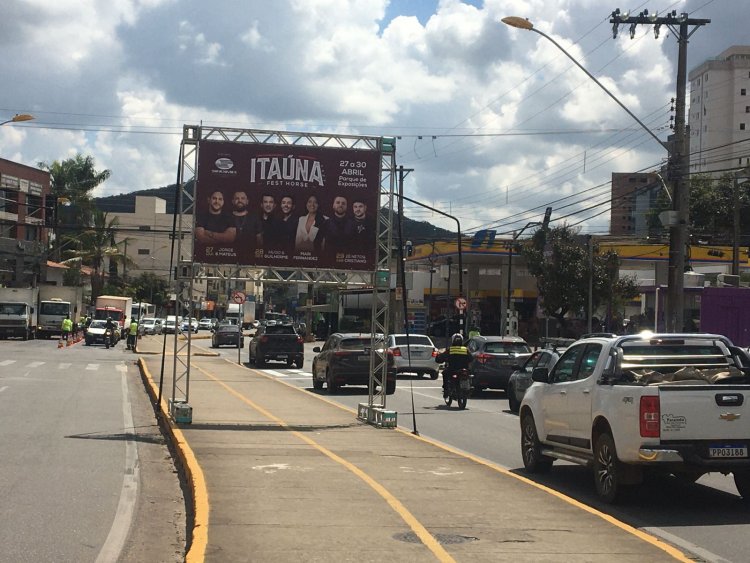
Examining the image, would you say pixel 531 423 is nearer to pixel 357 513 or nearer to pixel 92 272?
pixel 357 513

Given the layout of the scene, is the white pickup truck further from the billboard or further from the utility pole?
the utility pole

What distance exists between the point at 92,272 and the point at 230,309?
79.2 ft

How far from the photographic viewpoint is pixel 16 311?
58.4m

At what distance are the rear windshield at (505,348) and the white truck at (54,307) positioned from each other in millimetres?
44542

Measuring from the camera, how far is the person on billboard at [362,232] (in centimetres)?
1825

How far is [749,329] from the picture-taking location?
30.9 m

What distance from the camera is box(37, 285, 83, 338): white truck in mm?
63125

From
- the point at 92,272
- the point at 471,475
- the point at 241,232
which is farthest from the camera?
the point at 92,272

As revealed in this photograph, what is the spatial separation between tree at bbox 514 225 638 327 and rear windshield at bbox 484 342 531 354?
28181 millimetres

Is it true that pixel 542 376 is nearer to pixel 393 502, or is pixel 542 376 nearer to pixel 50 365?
pixel 393 502

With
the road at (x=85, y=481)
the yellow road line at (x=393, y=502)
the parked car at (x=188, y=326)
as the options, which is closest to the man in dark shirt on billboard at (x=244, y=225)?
the parked car at (x=188, y=326)

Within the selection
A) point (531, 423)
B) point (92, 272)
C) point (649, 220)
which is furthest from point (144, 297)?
point (531, 423)

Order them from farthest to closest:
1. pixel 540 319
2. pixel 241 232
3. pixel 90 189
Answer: pixel 90 189, pixel 540 319, pixel 241 232

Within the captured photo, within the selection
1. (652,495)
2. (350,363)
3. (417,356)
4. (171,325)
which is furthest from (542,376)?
(171,325)
